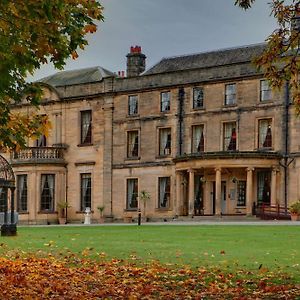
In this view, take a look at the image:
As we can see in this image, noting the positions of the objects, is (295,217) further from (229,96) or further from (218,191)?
(229,96)

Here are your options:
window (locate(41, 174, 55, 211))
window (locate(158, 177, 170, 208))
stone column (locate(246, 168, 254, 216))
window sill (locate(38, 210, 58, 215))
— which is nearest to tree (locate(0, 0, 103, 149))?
stone column (locate(246, 168, 254, 216))

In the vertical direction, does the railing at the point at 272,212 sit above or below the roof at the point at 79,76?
below

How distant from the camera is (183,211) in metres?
51.1

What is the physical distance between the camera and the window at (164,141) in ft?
176

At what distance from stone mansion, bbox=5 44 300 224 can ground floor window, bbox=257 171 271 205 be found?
7 centimetres

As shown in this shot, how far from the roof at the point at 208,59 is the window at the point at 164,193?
7668 mm

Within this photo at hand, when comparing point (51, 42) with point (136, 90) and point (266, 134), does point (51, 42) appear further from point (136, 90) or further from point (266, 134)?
point (136, 90)

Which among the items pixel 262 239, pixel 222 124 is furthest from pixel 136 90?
pixel 262 239

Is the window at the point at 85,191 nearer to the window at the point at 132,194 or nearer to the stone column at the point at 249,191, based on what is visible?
the window at the point at 132,194

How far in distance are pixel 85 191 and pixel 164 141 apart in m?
7.39

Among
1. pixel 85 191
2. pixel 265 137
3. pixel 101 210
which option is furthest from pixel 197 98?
pixel 85 191

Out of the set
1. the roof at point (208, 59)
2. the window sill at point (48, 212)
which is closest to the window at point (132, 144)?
the roof at point (208, 59)

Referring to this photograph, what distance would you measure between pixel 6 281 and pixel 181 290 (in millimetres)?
A: 2931

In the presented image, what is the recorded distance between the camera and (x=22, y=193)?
2259 inches
